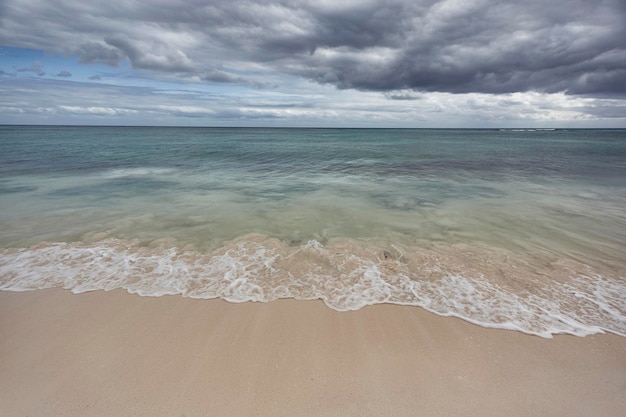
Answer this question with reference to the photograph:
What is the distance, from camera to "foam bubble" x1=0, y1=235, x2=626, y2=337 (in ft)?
18.3

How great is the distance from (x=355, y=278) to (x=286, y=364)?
2784mm

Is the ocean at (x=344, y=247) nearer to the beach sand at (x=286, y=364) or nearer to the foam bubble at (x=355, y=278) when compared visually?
the foam bubble at (x=355, y=278)

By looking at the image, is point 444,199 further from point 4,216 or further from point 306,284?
point 4,216

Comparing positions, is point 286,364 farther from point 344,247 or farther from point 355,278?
point 344,247

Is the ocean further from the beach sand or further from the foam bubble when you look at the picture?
the beach sand

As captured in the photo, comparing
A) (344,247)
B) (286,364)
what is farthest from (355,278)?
(286,364)

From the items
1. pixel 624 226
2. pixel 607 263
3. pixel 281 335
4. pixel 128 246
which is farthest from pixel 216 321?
pixel 624 226

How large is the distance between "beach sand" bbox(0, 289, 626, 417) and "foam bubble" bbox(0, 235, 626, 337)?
1.41 ft

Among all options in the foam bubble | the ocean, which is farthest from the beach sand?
the ocean

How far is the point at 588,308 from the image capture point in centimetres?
565

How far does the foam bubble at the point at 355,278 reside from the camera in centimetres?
559

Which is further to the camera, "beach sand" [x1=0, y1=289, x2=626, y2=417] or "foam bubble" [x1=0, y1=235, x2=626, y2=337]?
"foam bubble" [x1=0, y1=235, x2=626, y2=337]

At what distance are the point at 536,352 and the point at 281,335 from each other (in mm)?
3843

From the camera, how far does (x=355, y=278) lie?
263 inches
